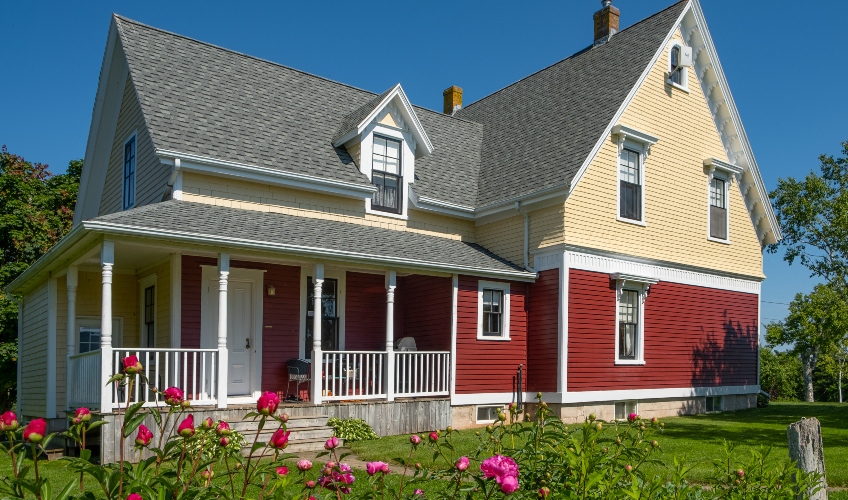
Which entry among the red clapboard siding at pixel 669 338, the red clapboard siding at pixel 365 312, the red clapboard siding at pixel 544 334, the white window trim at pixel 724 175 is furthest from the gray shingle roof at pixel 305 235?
the white window trim at pixel 724 175

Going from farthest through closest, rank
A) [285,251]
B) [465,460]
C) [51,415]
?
[51,415] → [285,251] → [465,460]

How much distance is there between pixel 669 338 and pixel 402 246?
7187 mm

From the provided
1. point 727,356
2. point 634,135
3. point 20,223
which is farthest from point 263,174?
point 20,223

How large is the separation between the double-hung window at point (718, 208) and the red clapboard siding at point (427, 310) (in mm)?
7972

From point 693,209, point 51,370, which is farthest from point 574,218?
point 51,370

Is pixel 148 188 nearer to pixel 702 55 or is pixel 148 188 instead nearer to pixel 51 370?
pixel 51 370

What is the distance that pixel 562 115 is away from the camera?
61.8ft

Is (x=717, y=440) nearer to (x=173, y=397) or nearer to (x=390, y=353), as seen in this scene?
(x=390, y=353)

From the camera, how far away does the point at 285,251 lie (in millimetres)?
13016

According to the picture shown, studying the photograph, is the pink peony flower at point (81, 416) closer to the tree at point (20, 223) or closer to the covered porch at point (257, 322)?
the covered porch at point (257, 322)

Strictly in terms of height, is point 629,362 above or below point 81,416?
below

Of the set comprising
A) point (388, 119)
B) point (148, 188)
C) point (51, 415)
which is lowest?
point (51, 415)

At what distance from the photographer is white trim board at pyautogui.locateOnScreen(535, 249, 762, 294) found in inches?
636

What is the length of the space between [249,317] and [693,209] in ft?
36.7
